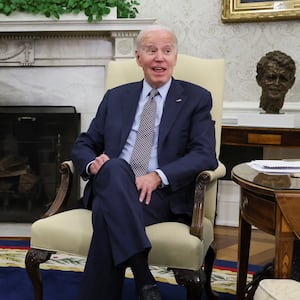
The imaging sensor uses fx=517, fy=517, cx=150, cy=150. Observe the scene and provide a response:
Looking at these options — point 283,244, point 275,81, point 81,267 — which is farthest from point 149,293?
point 275,81

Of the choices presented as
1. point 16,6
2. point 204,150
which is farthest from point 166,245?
point 16,6

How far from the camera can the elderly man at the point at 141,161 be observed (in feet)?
5.49

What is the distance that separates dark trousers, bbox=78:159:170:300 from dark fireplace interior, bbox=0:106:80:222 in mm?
1968

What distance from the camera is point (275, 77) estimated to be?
293 centimetres

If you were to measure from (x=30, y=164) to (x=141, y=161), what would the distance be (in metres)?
1.89

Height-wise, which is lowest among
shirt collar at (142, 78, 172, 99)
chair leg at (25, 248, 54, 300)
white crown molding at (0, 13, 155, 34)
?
chair leg at (25, 248, 54, 300)

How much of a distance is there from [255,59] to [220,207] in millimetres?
1026

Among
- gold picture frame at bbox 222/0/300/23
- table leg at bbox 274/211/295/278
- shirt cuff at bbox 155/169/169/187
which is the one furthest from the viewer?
gold picture frame at bbox 222/0/300/23

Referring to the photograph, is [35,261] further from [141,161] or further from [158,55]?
[158,55]

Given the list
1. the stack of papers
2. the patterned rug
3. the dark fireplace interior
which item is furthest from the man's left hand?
the dark fireplace interior

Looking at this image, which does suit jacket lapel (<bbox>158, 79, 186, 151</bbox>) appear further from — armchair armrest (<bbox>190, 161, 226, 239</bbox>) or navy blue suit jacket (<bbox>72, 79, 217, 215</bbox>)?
armchair armrest (<bbox>190, 161, 226, 239</bbox>)

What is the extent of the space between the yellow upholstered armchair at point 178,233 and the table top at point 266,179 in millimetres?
158

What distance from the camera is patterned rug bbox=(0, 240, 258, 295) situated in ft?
8.11

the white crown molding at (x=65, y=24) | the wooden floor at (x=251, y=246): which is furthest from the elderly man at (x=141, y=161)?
the white crown molding at (x=65, y=24)
